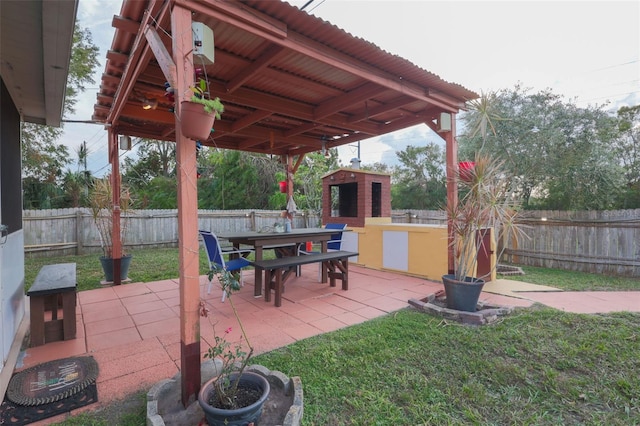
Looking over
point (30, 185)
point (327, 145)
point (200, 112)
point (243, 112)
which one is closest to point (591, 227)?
point (327, 145)

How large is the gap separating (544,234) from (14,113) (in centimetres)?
930

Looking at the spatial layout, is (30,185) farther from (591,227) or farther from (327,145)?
(591,227)

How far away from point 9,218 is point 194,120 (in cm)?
233

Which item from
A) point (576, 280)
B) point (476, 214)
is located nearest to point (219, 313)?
point (476, 214)

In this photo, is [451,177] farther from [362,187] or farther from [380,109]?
[362,187]

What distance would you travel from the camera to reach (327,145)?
6449 millimetres

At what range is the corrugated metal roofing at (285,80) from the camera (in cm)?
234

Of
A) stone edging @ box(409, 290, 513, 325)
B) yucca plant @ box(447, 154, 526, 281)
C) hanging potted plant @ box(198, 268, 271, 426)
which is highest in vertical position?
yucca plant @ box(447, 154, 526, 281)

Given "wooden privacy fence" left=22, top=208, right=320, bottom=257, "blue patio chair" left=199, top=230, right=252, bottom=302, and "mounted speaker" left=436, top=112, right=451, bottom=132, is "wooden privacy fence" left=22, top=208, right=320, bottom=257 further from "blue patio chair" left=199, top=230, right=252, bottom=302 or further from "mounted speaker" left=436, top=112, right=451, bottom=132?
"mounted speaker" left=436, top=112, right=451, bottom=132

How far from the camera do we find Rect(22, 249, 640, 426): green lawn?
1.78 meters

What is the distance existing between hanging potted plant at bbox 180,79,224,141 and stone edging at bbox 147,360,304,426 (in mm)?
1516

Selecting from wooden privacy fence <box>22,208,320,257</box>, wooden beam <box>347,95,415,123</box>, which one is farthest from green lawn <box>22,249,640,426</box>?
wooden privacy fence <box>22,208,320,257</box>

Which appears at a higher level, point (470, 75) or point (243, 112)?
point (470, 75)

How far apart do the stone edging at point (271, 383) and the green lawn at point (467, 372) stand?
133 millimetres
